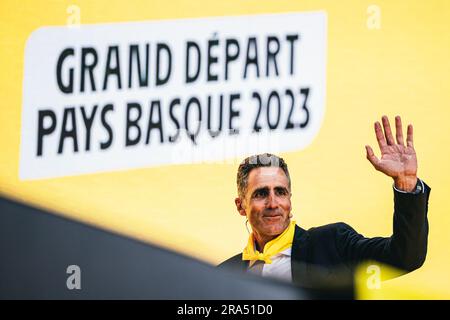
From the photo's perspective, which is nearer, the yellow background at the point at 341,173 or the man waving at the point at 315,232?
the man waving at the point at 315,232

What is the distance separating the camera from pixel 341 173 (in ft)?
14.9

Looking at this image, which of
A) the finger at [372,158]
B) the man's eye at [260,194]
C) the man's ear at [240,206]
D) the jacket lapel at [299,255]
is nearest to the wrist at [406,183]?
the finger at [372,158]

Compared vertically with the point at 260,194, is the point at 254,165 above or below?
above

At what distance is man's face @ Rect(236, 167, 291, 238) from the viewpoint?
14.9 ft

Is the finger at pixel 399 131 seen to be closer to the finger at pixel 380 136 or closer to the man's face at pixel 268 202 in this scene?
the finger at pixel 380 136

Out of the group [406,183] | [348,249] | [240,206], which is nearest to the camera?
[406,183]

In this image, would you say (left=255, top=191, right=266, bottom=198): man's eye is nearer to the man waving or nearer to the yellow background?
the man waving

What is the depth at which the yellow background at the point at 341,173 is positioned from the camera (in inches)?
177

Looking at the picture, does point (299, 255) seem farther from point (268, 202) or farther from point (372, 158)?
point (372, 158)

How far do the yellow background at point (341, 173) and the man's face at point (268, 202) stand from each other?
49 millimetres

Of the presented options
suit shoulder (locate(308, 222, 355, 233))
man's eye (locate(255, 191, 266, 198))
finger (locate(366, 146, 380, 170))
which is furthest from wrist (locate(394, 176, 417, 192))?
man's eye (locate(255, 191, 266, 198))

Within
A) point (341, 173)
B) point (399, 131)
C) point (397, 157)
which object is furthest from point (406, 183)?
point (341, 173)

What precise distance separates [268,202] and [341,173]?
349 millimetres

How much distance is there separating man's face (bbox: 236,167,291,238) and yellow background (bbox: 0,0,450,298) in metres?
0.05
